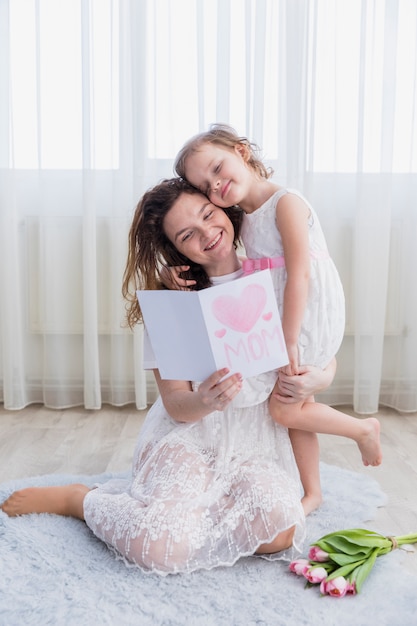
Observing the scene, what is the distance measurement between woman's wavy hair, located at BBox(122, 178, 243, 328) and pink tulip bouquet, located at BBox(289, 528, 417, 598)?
617mm

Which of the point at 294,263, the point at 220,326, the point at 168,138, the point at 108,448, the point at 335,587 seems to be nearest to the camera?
the point at 335,587

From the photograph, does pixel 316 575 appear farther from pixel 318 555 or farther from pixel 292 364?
pixel 292 364

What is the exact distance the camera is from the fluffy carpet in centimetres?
114

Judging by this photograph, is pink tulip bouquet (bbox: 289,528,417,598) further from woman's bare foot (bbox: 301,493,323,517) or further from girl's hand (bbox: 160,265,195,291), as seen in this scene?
girl's hand (bbox: 160,265,195,291)

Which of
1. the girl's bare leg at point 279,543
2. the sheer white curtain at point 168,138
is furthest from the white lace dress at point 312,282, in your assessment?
the sheer white curtain at point 168,138

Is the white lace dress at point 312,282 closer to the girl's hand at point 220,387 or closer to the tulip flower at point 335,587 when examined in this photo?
the girl's hand at point 220,387

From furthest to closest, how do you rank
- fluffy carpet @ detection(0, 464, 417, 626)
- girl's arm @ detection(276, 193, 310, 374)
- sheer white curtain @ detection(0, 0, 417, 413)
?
1. sheer white curtain @ detection(0, 0, 417, 413)
2. girl's arm @ detection(276, 193, 310, 374)
3. fluffy carpet @ detection(0, 464, 417, 626)

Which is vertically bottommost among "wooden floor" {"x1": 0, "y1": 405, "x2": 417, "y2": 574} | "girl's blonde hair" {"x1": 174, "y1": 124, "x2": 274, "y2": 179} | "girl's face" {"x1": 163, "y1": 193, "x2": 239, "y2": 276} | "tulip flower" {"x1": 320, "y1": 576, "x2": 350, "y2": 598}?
"wooden floor" {"x1": 0, "y1": 405, "x2": 417, "y2": 574}

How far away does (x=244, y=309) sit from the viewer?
1324 millimetres

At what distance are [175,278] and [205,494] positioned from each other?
0.46m

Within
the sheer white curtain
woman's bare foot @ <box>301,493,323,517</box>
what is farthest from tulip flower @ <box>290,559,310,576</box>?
the sheer white curtain

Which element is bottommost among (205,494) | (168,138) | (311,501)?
(311,501)

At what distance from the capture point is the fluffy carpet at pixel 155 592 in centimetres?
114

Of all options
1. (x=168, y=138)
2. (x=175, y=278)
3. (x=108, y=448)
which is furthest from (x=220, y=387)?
(x=168, y=138)
